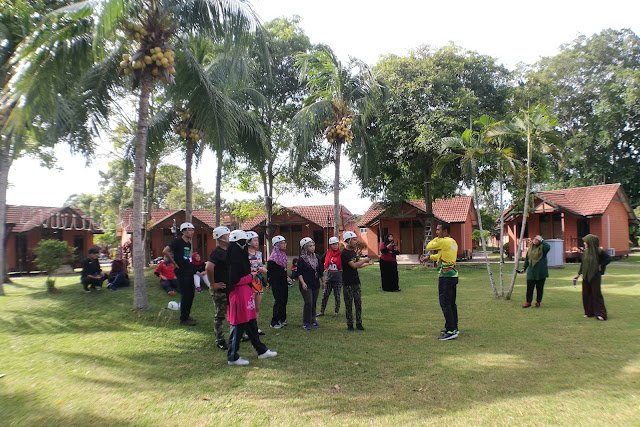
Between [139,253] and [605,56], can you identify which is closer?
[139,253]

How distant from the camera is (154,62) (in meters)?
8.52

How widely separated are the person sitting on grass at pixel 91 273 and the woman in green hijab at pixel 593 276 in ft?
36.9

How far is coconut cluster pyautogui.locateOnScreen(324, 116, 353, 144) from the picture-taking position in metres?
14.1

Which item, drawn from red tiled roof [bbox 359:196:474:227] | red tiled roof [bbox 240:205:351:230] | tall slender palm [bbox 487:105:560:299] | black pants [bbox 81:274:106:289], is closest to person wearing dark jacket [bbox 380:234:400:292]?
tall slender palm [bbox 487:105:560:299]

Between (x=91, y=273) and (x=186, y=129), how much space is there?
15.4 feet

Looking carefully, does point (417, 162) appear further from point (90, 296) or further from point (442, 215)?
point (90, 296)

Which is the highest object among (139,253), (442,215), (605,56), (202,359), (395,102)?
(605,56)

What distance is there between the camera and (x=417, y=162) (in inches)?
792

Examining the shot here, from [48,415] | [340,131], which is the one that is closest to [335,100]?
[340,131]

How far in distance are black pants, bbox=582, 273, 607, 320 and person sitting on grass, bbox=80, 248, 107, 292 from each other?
11.3 meters

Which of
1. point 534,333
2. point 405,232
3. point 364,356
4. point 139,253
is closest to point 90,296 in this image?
point 139,253

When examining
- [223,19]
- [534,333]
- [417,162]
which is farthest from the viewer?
[417,162]

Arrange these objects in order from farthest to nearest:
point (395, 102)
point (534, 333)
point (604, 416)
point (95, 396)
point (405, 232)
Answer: point (405, 232) → point (395, 102) → point (534, 333) → point (95, 396) → point (604, 416)

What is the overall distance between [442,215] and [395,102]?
14062 mm
